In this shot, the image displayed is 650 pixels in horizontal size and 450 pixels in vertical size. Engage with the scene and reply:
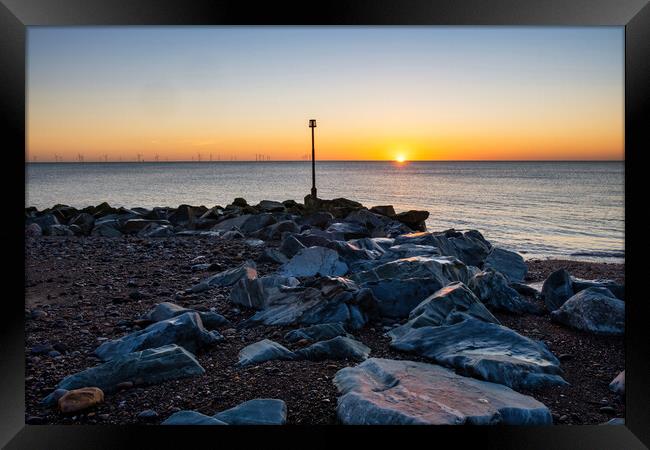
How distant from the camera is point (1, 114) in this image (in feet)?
8.64

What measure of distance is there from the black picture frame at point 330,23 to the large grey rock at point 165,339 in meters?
1.40

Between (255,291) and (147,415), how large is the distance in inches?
91.0

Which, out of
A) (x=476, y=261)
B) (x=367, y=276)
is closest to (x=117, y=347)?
(x=367, y=276)

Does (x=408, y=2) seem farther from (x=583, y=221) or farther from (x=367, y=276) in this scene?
(x=583, y=221)

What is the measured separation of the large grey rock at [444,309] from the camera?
4.55 metres

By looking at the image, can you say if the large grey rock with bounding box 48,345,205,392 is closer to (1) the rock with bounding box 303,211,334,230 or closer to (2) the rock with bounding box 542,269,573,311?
(2) the rock with bounding box 542,269,573,311

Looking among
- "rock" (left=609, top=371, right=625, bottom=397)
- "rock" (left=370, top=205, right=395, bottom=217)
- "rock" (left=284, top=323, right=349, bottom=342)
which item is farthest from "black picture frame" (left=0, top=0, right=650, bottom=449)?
"rock" (left=370, top=205, right=395, bottom=217)

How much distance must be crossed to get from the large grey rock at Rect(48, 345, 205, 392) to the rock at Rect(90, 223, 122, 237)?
24.6 ft

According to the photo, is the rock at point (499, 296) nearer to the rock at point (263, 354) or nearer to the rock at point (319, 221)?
the rock at point (263, 354)

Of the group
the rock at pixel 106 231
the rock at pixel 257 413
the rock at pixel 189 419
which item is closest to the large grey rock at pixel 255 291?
the rock at pixel 257 413

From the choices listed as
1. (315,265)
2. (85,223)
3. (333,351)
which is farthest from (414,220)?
(333,351)

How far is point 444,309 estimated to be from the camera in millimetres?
4645

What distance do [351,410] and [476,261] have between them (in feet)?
19.2

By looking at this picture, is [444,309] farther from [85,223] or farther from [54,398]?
[85,223]
